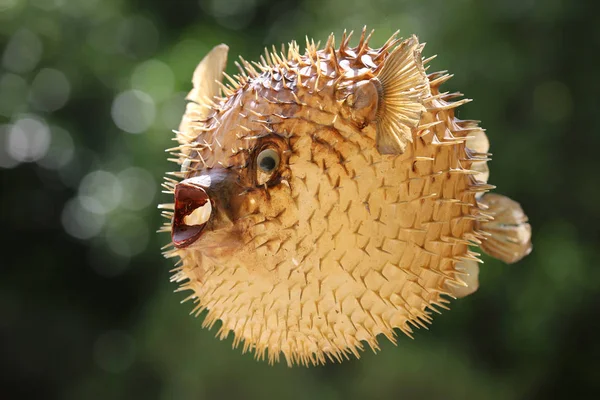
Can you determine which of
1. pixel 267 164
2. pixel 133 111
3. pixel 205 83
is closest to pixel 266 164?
pixel 267 164

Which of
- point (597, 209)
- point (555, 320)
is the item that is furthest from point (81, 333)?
point (597, 209)

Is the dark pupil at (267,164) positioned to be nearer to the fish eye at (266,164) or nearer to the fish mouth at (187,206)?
the fish eye at (266,164)

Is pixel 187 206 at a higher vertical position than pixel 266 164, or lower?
lower

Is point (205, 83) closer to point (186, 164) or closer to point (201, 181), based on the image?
point (186, 164)

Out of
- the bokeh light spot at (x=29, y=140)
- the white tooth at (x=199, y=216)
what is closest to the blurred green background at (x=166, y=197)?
the bokeh light spot at (x=29, y=140)

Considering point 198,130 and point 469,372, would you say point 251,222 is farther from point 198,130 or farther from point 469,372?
point 469,372

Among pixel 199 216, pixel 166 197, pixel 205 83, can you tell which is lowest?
pixel 166 197
